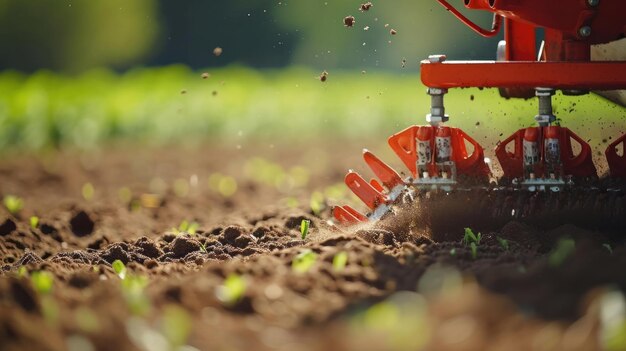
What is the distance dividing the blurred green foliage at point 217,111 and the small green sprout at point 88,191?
84.0 inches

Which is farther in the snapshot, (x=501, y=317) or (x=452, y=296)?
(x=452, y=296)

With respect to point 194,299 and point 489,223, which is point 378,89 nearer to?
point 489,223

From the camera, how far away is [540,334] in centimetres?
293

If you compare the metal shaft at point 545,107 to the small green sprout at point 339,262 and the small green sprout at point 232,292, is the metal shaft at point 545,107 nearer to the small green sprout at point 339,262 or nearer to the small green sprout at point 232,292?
the small green sprout at point 339,262

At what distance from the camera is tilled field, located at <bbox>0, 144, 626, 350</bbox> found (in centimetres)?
302

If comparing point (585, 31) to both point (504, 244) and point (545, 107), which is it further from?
point (504, 244)

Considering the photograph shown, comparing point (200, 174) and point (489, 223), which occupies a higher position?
point (200, 174)

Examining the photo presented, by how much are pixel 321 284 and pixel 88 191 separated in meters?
5.74

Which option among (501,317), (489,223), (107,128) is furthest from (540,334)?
(107,128)

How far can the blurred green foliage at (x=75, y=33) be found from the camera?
64.8 ft

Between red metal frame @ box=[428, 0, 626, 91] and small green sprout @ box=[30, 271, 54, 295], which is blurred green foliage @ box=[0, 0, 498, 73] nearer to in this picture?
red metal frame @ box=[428, 0, 626, 91]

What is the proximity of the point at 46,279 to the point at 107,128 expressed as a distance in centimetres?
893

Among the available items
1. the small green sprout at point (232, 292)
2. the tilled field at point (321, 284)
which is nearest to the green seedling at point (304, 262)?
the tilled field at point (321, 284)

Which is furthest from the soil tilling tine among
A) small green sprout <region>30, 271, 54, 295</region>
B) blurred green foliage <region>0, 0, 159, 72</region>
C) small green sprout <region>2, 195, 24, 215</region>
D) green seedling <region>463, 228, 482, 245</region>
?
blurred green foliage <region>0, 0, 159, 72</region>
